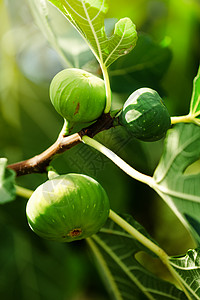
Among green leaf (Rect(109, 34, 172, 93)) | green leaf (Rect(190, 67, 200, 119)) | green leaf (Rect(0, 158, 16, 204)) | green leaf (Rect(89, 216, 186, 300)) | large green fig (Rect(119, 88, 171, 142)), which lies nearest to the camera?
green leaf (Rect(0, 158, 16, 204))

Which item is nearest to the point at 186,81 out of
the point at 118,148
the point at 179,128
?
the point at 118,148

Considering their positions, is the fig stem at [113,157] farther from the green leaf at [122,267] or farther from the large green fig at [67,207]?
the green leaf at [122,267]

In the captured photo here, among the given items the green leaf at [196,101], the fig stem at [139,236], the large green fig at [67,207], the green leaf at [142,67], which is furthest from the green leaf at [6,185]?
the green leaf at [142,67]

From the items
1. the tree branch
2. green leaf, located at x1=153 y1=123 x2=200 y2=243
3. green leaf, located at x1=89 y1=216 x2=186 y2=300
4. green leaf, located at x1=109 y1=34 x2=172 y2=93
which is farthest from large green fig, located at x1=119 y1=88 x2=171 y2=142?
green leaf, located at x1=109 y1=34 x2=172 y2=93

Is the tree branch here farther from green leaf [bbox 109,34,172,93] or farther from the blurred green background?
green leaf [bbox 109,34,172,93]

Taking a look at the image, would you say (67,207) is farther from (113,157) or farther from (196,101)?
(196,101)
